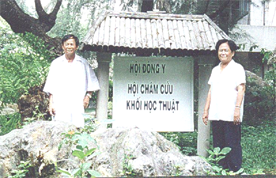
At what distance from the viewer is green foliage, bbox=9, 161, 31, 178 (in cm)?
215

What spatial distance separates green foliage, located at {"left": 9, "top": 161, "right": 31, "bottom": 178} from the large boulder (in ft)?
0.12

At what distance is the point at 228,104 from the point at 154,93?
138 cm

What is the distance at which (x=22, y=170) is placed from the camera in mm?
2197

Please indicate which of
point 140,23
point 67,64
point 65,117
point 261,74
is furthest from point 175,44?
point 261,74

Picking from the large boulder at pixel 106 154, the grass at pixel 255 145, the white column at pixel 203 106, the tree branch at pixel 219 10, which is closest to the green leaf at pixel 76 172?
→ the large boulder at pixel 106 154

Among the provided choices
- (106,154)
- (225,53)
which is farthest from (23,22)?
(106,154)

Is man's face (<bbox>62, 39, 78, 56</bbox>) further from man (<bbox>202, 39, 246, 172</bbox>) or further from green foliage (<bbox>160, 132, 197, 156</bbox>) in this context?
green foliage (<bbox>160, 132, 197, 156</bbox>)

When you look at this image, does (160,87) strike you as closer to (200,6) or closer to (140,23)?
(140,23)

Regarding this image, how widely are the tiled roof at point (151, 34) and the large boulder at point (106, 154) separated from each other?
223cm

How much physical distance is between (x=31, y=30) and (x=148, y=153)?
5674mm

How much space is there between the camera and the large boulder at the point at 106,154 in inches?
78.5

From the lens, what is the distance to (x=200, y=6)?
8273 millimetres

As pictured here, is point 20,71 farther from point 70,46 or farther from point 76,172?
point 76,172

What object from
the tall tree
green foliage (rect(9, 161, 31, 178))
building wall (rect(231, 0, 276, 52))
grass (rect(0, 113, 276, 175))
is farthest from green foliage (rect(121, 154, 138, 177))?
building wall (rect(231, 0, 276, 52))
